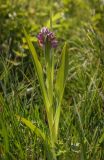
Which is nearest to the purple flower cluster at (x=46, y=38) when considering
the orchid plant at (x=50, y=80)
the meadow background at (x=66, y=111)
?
the orchid plant at (x=50, y=80)

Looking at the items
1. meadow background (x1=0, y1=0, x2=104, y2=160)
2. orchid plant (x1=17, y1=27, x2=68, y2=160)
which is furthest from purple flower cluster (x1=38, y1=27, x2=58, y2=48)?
meadow background (x1=0, y1=0, x2=104, y2=160)

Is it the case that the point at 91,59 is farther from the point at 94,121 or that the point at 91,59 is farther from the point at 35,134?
the point at 35,134

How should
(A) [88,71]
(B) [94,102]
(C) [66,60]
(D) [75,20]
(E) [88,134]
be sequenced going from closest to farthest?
(C) [66,60] < (E) [88,134] < (B) [94,102] < (A) [88,71] < (D) [75,20]

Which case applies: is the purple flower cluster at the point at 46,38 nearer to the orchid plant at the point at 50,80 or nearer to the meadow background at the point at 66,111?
the orchid plant at the point at 50,80

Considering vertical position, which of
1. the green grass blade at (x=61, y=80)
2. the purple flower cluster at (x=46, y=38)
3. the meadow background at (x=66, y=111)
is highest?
the purple flower cluster at (x=46, y=38)

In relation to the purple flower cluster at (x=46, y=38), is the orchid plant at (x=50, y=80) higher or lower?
lower

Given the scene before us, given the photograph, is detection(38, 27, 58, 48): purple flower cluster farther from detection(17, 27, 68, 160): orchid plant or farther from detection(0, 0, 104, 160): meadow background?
detection(0, 0, 104, 160): meadow background

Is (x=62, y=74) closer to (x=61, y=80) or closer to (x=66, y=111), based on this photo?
(x=61, y=80)

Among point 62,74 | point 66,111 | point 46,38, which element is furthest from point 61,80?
point 66,111

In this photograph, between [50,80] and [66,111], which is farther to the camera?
[66,111]

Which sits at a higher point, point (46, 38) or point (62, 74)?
point (46, 38)

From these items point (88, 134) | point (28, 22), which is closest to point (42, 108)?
point (88, 134)
